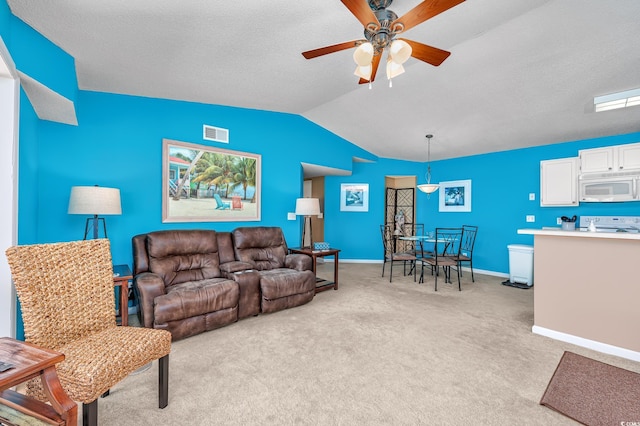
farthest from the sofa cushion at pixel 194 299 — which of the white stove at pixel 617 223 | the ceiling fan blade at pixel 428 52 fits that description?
the white stove at pixel 617 223

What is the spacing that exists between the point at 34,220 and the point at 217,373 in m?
2.21

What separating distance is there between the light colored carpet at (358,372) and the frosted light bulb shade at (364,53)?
227 cm

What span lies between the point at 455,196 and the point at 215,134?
5.00m

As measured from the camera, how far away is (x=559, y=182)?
466 cm

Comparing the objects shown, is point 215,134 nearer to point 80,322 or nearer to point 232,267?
point 232,267

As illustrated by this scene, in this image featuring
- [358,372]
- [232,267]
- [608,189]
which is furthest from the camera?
[608,189]

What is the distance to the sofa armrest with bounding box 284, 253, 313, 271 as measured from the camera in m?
3.82

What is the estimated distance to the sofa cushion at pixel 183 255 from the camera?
121 inches

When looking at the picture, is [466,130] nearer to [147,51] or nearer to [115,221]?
[147,51]

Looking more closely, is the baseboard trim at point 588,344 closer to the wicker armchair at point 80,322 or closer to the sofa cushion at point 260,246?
the sofa cushion at point 260,246

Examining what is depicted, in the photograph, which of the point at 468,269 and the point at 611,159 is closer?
the point at 611,159

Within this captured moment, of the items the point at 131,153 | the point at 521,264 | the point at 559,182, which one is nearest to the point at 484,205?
the point at 559,182

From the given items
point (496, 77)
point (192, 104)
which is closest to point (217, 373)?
point (192, 104)

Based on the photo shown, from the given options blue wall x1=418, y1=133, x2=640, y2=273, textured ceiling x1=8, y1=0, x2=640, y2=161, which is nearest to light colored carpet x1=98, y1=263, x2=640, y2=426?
blue wall x1=418, y1=133, x2=640, y2=273
